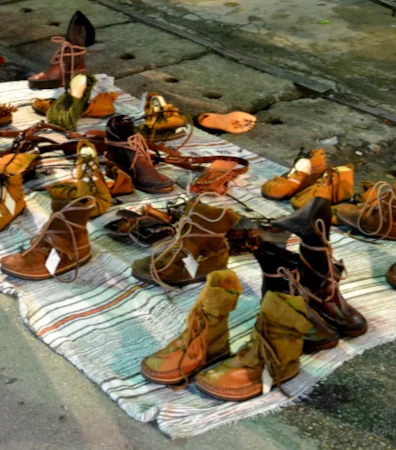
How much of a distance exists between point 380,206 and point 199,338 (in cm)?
103

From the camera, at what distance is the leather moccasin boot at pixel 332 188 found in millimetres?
2916

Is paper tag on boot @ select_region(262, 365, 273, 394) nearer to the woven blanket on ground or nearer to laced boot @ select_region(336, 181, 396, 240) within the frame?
the woven blanket on ground

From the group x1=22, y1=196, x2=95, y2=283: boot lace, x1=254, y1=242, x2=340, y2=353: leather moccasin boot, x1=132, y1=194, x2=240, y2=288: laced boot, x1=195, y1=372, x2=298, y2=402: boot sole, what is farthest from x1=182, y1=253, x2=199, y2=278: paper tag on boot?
x1=195, y1=372, x2=298, y2=402: boot sole

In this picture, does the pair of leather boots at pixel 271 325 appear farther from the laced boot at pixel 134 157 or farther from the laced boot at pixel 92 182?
the laced boot at pixel 134 157

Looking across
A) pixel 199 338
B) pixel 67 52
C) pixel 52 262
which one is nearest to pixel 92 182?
pixel 52 262

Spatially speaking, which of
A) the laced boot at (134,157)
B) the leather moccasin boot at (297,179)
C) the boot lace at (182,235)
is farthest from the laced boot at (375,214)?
the laced boot at (134,157)

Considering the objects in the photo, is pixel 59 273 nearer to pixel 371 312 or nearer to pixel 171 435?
pixel 171 435

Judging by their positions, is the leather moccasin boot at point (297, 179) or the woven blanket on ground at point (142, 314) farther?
the leather moccasin boot at point (297, 179)

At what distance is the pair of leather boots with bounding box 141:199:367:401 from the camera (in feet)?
6.52

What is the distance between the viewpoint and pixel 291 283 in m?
2.14

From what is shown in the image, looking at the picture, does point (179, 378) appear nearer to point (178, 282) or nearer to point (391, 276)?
point (178, 282)

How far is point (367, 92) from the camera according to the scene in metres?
4.29

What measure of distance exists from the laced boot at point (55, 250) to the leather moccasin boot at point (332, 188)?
0.89m

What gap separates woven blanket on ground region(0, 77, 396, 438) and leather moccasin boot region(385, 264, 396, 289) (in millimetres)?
25
